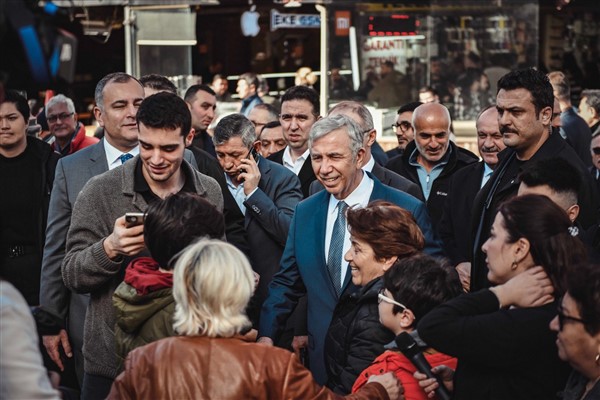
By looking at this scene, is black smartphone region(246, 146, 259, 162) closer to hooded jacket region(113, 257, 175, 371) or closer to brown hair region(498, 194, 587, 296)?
hooded jacket region(113, 257, 175, 371)

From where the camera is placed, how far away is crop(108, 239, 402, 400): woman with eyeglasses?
376cm

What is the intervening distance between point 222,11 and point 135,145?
16.1m

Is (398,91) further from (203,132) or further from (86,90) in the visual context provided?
(203,132)

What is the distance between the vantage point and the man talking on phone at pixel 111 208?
16.1 feet

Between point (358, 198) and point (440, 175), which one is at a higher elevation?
point (358, 198)

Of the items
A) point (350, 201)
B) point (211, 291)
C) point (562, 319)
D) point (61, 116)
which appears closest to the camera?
point (211, 291)

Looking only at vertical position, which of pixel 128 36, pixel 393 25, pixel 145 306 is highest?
pixel 393 25

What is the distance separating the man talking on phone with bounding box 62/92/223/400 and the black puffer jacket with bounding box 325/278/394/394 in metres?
1.01

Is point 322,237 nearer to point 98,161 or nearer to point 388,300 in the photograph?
point 388,300

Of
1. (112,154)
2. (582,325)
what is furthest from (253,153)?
(582,325)

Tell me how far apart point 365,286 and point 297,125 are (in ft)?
13.6

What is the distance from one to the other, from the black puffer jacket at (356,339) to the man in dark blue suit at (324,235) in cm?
47

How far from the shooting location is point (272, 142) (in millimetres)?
9867

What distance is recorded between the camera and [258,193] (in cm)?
697
